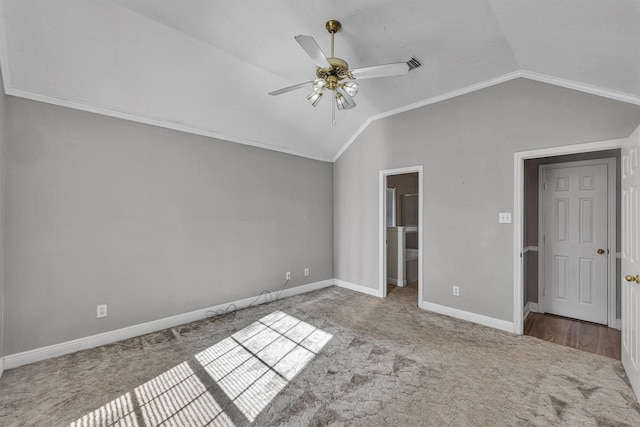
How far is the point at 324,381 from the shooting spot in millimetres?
2207

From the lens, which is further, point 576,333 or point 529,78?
point 576,333

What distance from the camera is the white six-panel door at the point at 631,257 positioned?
1.98 metres

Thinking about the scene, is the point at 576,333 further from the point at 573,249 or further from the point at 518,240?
the point at 518,240

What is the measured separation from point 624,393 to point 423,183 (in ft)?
8.64

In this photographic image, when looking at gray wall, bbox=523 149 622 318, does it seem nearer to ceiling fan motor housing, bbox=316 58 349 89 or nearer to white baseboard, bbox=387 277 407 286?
white baseboard, bbox=387 277 407 286

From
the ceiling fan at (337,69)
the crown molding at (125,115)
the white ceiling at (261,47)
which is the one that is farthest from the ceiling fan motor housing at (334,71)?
the crown molding at (125,115)

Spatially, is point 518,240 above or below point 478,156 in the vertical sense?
below

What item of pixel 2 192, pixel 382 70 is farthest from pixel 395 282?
pixel 2 192

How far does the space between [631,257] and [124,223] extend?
4.54 m

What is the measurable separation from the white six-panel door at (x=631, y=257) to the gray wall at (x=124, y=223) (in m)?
3.72

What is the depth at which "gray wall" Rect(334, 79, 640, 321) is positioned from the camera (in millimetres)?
2775

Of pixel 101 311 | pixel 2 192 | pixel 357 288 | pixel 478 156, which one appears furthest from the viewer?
pixel 357 288

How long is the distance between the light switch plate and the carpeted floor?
1.24 m

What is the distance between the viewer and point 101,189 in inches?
110
